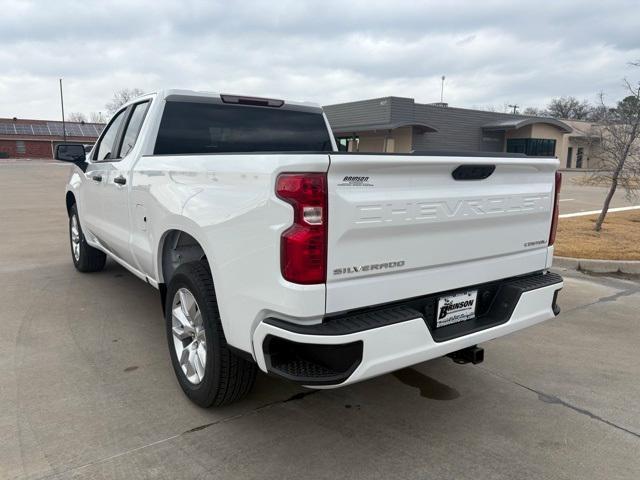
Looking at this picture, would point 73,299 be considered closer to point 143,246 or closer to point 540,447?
point 143,246

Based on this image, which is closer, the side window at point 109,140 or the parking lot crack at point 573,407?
the parking lot crack at point 573,407

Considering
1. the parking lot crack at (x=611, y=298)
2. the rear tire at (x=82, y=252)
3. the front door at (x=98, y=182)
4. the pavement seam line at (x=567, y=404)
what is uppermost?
the front door at (x=98, y=182)

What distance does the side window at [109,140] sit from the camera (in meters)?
5.09

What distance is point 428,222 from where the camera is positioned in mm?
2715

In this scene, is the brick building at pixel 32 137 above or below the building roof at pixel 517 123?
below

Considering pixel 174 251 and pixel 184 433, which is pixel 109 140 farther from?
pixel 184 433

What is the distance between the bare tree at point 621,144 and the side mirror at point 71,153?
931cm

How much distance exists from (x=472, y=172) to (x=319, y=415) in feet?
5.67

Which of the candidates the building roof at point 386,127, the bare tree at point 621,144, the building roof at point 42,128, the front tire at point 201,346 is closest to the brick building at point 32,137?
the building roof at point 42,128

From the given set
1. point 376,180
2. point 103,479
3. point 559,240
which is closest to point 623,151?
point 559,240

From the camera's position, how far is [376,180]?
2.49 metres

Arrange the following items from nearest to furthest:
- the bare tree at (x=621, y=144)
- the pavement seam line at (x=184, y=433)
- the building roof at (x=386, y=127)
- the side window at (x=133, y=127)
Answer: the pavement seam line at (x=184, y=433) < the side window at (x=133, y=127) < the bare tree at (x=621, y=144) < the building roof at (x=386, y=127)

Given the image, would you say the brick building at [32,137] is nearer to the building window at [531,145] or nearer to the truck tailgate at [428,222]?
the building window at [531,145]

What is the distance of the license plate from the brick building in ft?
224
